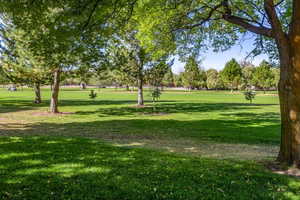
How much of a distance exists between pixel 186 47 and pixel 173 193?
Answer: 290 inches

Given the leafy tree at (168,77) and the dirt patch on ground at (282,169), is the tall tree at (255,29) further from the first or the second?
the leafy tree at (168,77)

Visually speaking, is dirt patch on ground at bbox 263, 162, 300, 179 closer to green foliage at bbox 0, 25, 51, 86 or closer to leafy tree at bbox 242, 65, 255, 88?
green foliage at bbox 0, 25, 51, 86

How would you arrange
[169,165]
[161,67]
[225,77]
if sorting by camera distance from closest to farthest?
[169,165], [161,67], [225,77]

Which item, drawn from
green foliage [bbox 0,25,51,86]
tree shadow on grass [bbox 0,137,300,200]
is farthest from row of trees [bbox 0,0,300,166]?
green foliage [bbox 0,25,51,86]

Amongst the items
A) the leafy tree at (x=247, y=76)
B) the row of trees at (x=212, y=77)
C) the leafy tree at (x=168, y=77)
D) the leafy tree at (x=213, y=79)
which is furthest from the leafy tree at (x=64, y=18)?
the leafy tree at (x=213, y=79)

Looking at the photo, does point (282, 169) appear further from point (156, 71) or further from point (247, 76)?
point (247, 76)

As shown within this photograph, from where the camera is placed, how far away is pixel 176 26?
913 centimetres

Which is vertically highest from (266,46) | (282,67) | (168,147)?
(266,46)

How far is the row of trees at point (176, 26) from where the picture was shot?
6.24m

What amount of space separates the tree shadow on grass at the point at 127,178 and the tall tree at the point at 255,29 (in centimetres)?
143

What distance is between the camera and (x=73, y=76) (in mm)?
20453

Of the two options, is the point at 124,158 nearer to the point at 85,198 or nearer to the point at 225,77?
the point at 85,198

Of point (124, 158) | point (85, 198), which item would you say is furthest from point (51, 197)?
point (124, 158)

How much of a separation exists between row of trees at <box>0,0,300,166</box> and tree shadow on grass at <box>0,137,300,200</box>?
201 centimetres
